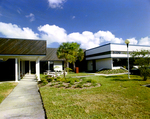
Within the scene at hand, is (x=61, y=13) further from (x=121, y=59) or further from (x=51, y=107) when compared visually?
(x=121, y=59)

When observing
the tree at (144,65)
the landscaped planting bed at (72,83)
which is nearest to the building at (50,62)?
the landscaped planting bed at (72,83)

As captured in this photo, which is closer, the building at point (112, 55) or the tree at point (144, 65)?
the tree at point (144, 65)

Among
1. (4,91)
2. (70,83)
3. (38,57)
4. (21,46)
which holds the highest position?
(21,46)

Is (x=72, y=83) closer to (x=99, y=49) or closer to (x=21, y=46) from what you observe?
(x=21, y=46)

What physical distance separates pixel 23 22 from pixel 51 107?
12.0 m

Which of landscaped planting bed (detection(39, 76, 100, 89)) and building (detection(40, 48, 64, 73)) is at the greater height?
building (detection(40, 48, 64, 73))

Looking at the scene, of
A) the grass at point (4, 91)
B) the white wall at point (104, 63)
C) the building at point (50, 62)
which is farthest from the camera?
the building at point (50, 62)

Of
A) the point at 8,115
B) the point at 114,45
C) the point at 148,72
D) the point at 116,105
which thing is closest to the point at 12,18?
the point at 8,115

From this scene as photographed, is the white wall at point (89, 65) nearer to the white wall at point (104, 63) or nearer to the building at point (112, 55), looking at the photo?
the white wall at point (104, 63)

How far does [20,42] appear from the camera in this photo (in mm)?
12344

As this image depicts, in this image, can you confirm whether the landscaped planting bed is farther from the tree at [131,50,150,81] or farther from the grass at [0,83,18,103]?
the tree at [131,50,150,81]

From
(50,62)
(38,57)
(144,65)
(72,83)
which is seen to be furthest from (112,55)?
(72,83)

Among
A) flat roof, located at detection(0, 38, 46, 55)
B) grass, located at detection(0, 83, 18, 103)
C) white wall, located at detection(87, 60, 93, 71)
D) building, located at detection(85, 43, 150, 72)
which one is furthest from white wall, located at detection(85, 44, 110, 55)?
grass, located at detection(0, 83, 18, 103)

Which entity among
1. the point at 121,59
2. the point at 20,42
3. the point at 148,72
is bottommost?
the point at 148,72
